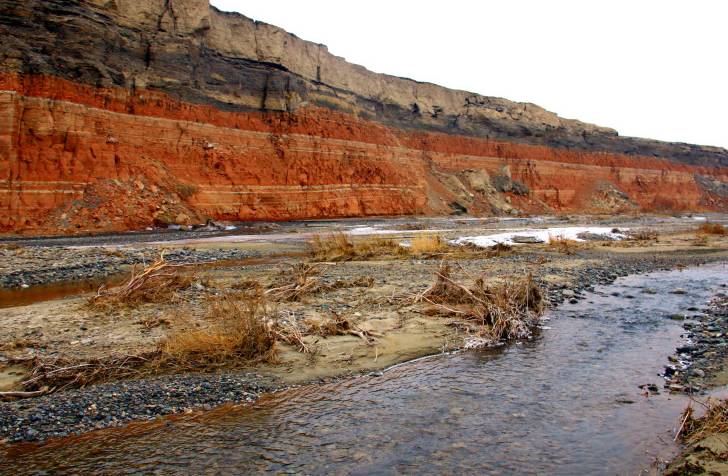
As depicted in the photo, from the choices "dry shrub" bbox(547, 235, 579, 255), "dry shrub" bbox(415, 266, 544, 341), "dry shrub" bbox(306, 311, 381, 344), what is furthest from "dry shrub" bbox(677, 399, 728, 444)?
"dry shrub" bbox(547, 235, 579, 255)

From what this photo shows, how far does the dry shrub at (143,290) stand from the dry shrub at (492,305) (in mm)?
5896

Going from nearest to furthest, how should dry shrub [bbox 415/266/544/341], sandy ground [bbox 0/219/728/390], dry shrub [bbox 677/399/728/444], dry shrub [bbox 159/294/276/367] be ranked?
dry shrub [bbox 677/399/728/444] → dry shrub [bbox 159/294/276/367] → sandy ground [bbox 0/219/728/390] → dry shrub [bbox 415/266/544/341]

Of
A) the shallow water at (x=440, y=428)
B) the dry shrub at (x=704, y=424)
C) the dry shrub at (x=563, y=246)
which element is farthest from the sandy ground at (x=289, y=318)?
the dry shrub at (x=563, y=246)

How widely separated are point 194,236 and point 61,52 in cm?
1832

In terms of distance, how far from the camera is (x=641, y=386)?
665cm

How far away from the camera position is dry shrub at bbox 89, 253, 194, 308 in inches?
397

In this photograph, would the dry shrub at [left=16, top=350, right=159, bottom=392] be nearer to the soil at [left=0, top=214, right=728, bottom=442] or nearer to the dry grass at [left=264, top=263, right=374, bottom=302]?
the soil at [left=0, top=214, right=728, bottom=442]

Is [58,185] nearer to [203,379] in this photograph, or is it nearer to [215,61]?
[215,61]

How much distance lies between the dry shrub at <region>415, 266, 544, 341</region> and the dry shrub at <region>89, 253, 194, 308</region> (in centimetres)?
590

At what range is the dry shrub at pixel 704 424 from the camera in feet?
15.7

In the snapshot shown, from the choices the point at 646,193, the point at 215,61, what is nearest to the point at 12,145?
the point at 215,61

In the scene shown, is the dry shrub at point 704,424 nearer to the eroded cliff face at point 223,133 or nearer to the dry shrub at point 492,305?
the dry shrub at point 492,305

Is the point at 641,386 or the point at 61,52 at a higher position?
the point at 61,52

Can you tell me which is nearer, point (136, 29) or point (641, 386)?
point (641, 386)
